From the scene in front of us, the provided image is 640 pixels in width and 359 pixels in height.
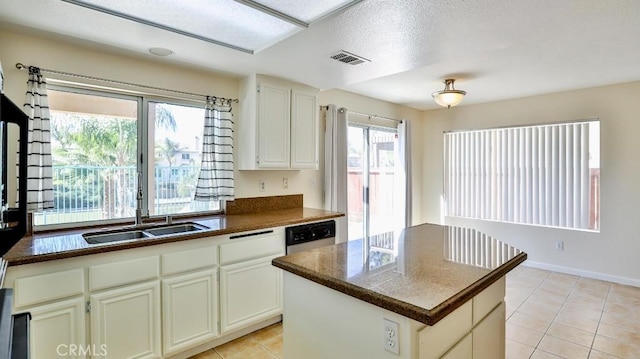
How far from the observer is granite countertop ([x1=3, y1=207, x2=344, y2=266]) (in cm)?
181

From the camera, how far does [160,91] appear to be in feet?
9.39

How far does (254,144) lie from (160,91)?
92 centimetres

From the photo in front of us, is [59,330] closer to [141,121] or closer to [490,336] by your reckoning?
[141,121]

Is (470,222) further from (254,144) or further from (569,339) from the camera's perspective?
(254,144)

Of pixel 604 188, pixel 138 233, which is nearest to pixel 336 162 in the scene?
pixel 138 233

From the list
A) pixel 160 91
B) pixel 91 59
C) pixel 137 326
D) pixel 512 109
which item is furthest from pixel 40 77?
pixel 512 109

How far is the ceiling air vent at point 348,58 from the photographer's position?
102 inches

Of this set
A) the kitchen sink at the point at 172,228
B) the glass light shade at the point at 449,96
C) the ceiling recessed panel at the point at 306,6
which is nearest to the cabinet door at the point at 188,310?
the kitchen sink at the point at 172,228

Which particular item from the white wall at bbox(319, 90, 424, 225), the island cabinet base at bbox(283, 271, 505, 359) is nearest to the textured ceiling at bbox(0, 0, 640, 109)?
the white wall at bbox(319, 90, 424, 225)

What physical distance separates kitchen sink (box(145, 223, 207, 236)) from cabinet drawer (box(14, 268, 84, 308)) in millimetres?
717

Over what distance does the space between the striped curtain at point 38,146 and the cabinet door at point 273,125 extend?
62.2 inches

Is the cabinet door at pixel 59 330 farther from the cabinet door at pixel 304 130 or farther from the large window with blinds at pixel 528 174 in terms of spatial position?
the large window with blinds at pixel 528 174

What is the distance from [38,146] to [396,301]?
8.21 feet

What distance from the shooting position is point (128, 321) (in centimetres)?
211
